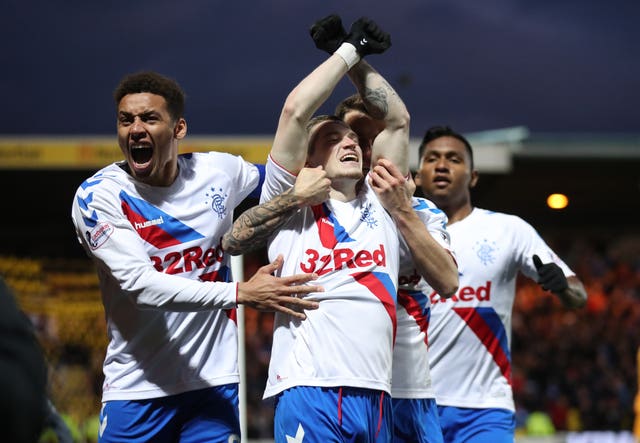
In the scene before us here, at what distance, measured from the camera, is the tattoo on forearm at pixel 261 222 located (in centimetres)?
403

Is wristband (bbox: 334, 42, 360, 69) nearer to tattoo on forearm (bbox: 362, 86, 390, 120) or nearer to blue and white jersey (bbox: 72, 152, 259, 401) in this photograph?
tattoo on forearm (bbox: 362, 86, 390, 120)

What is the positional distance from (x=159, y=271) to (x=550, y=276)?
2.30 meters

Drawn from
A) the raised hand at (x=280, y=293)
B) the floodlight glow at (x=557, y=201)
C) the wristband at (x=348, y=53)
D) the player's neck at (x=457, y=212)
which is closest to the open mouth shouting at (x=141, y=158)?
the raised hand at (x=280, y=293)

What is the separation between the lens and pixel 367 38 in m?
4.25

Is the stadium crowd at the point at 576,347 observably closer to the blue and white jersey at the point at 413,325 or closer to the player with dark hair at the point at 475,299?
the player with dark hair at the point at 475,299

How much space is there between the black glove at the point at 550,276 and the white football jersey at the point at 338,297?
5.18 ft

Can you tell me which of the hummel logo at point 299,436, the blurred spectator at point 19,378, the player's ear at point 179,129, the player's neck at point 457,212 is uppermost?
the player's ear at point 179,129

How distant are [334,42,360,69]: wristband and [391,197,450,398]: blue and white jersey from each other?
2.61 feet

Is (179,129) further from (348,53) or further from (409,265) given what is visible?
(409,265)

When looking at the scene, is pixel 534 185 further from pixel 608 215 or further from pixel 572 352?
pixel 572 352

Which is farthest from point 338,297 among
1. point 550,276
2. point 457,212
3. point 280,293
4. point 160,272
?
point 457,212

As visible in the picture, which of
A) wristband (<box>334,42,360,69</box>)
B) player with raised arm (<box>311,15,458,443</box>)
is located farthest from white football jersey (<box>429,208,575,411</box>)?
wristband (<box>334,42,360,69</box>)

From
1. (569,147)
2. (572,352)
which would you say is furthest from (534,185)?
(572,352)

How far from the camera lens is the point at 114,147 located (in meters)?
11.9
